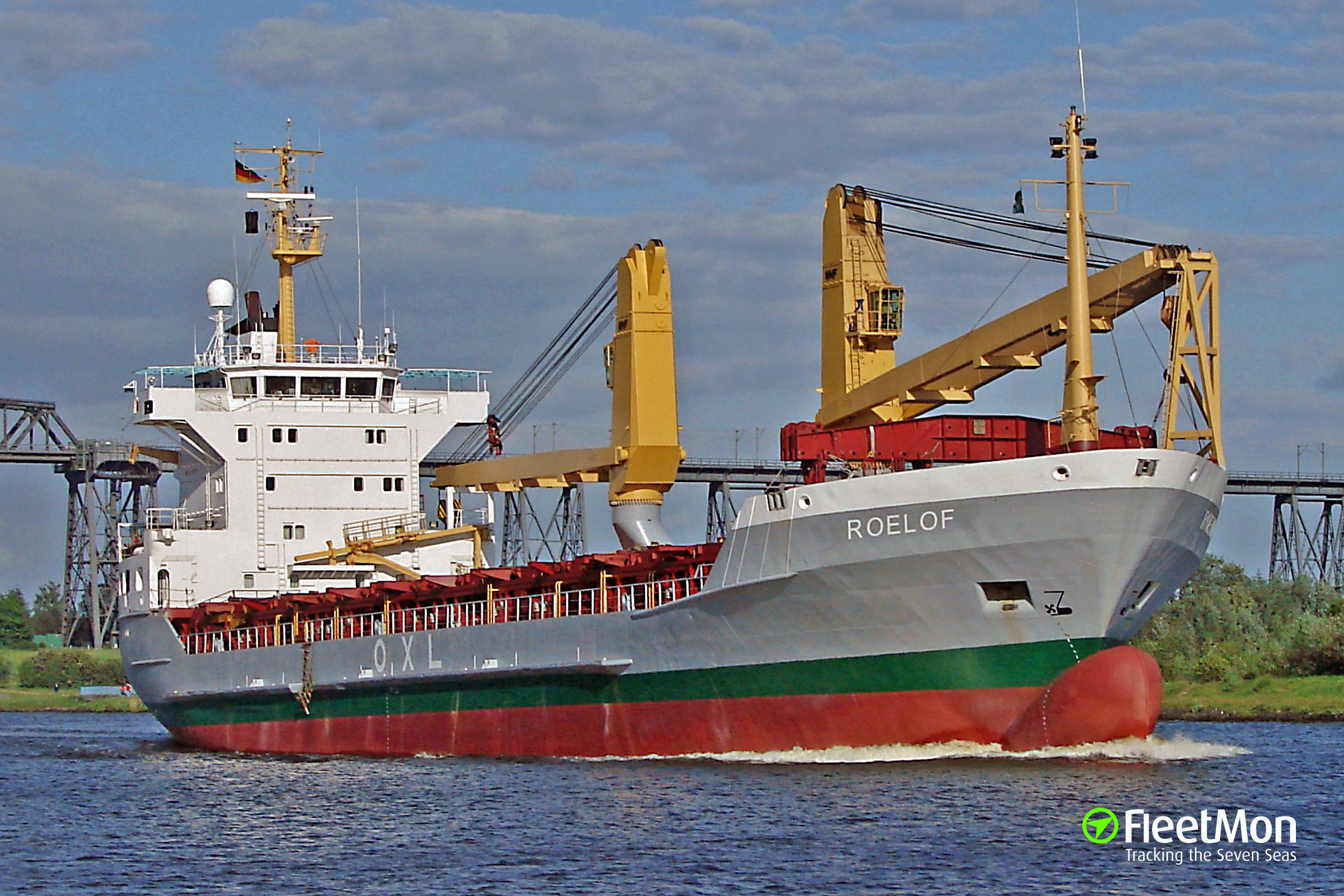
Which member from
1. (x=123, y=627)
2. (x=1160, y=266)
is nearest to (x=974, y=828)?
(x=1160, y=266)

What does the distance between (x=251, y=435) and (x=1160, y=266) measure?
20.8 m

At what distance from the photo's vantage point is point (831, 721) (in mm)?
27344

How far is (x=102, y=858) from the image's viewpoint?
2197 centimetres

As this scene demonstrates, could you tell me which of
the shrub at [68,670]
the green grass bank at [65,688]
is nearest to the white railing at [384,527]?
the green grass bank at [65,688]

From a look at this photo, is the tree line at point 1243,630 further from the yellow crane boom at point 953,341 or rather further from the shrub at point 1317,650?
the yellow crane boom at point 953,341

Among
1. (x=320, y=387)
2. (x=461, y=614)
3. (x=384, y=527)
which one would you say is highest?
(x=320, y=387)

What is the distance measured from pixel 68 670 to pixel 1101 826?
70876 mm

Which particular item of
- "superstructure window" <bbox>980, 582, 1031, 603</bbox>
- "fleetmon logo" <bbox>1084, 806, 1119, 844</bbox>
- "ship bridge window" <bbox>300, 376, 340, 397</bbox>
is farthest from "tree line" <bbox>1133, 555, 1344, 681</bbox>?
"fleetmon logo" <bbox>1084, 806, 1119, 844</bbox>

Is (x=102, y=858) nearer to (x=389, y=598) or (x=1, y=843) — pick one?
(x=1, y=843)

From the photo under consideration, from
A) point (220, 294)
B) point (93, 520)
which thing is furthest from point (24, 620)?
point (220, 294)

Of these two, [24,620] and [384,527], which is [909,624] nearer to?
[384,527]

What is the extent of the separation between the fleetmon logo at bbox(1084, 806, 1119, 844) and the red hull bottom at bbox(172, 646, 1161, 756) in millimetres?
4035

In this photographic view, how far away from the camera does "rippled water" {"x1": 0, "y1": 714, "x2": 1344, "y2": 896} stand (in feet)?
63.5

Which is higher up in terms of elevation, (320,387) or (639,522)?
(320,387)
